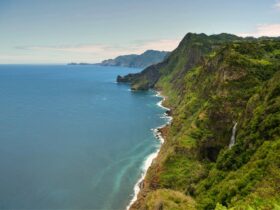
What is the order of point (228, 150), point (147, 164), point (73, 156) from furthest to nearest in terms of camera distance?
point (73, 156), point (147, 164), point (228, 150)

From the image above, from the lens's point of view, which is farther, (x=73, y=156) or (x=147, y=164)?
(x=73, y=156)

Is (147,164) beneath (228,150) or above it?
beneath

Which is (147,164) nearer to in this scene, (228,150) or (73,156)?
(73,156)

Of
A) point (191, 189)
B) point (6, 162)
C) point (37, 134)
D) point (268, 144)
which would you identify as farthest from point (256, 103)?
point (37, 134)

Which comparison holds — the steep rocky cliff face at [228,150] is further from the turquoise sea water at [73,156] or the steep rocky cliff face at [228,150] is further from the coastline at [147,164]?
the turquoise sea water at [73,156]

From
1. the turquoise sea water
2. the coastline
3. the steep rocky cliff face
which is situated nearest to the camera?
the steep rocky cliff face

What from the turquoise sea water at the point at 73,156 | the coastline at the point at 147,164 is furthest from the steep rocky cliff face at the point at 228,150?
the turquoise sea water at the point at 73,156

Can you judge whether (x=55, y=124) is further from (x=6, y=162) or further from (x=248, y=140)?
(x=248, y=140)

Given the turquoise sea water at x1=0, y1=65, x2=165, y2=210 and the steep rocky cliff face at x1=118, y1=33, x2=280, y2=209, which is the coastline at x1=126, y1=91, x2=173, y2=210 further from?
the steep rocky cliff face at x1=118, y1=33, x2=280, y2=209

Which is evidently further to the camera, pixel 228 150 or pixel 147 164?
pixel 147 164

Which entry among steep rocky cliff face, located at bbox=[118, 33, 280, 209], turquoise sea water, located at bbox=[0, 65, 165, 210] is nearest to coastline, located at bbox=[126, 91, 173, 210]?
turquoise sea water, located at bbox=[0, 65, 165, 210]

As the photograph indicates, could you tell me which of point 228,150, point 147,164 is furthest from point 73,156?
point 228,150

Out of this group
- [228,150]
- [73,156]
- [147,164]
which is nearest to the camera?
[228,150]

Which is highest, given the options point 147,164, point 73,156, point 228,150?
point 228,150
